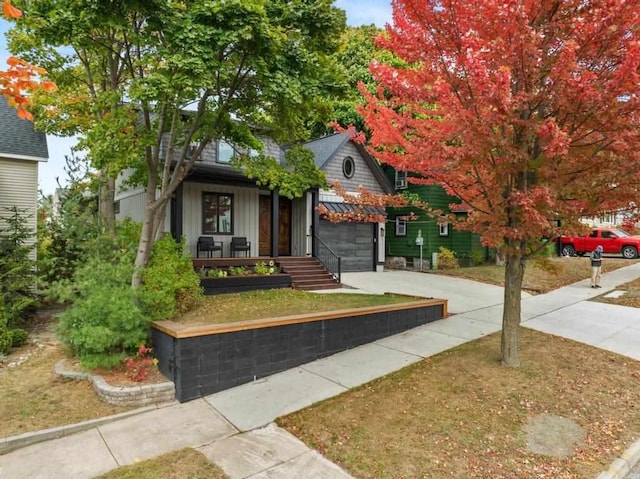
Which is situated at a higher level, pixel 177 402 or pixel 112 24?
pixel 112 24

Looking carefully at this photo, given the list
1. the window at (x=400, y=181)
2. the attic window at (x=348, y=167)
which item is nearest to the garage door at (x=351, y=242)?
the attic window at (x=348, y=167)

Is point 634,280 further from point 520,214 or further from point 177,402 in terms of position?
point 177,402

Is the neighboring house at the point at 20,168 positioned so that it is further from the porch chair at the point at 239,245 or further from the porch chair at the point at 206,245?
the porch chair at the point at 239,245

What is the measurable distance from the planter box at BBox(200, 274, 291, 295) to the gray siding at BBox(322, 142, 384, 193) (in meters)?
5.36

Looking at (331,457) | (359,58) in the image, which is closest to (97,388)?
(331,457)

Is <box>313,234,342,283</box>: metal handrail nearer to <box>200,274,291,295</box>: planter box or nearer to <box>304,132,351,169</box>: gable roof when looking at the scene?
<box>200,274,291,295</box>: planter box

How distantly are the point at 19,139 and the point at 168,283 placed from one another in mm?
7649

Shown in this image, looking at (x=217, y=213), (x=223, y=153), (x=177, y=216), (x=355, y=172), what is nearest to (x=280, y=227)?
(x=217, y=213)

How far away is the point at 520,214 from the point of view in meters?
5.11

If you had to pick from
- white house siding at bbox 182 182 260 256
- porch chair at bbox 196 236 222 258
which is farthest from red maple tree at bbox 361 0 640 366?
white house siding at bbox 182 182 260 256

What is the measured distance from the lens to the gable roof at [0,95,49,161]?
33.4 ft

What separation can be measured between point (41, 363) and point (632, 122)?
28.4ft

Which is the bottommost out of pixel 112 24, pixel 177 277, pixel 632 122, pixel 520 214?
pixel 177 277

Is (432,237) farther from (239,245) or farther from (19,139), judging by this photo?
(19,139)
